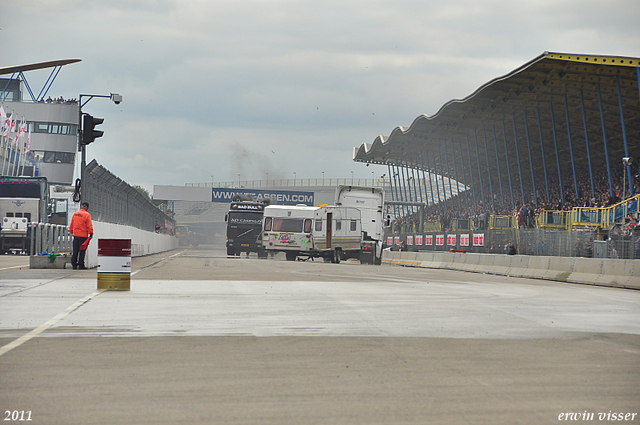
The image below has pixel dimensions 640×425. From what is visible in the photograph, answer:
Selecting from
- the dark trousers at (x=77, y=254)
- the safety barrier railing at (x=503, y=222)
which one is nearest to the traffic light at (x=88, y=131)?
the dark trousers at (x=77, y=254)

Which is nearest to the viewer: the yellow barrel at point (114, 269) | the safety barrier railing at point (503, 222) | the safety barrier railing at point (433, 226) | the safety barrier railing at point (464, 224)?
the yellow barrel at point (114, 269)

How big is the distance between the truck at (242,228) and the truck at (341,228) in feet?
26.0

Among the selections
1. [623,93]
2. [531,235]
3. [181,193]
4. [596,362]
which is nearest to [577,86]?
[623,93]

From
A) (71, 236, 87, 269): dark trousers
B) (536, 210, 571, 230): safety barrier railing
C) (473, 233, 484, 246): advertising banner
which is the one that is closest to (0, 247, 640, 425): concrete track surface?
(71, 236, 87, 269): dark trousers

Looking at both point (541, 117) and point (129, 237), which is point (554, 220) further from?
point (129, 237)

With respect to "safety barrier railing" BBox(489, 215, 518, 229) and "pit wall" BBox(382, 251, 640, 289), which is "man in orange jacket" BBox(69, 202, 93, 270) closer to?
"pit wall" BBox(382, 251, 640, 289)

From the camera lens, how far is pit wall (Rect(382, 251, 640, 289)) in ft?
63.5

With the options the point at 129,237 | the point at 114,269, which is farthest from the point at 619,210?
the point at 114,269

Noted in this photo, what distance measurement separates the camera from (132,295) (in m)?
12.2

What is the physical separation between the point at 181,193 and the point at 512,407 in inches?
3211

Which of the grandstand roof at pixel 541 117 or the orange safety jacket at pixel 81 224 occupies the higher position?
the grandstand roof at pixel 541 117

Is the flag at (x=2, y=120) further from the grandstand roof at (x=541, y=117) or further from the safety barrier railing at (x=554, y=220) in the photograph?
the safety barrier railing at (x=554, y=220)

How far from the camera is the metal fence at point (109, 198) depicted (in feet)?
69.7

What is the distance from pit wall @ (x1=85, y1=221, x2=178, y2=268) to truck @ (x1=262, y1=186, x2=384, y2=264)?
7.29 metres
